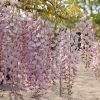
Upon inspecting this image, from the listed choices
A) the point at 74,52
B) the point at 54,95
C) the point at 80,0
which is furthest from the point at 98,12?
the point at 74,52

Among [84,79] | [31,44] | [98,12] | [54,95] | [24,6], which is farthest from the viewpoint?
[98,12]

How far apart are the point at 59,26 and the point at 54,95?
204 inches

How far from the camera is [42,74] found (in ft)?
8.21

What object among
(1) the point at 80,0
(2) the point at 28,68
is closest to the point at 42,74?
(2) the point at 28,68

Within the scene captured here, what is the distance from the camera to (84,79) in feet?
37.6

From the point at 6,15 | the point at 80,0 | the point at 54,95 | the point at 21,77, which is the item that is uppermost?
the point at 80,0

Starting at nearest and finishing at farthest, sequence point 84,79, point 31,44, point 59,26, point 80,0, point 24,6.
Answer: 1. point 31,44
2. point 24,6
3. point 59,26
4. point 84,79
5. point 80,0

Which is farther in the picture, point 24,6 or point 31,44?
point 24,6

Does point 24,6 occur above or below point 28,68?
above

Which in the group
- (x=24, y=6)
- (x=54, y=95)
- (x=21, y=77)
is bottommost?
(x=54, y=95)

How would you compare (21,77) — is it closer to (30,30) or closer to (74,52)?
(30,30)

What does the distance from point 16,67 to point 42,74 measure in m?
0.26

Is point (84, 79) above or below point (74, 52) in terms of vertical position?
below

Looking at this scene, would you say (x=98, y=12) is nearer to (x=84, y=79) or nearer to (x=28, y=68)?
(x=84, y=79)
